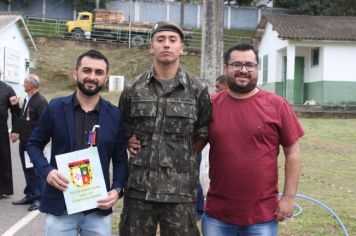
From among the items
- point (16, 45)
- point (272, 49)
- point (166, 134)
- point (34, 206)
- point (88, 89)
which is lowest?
point (34, 206)

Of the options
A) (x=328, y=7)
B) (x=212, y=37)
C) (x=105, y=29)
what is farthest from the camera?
(x=328, y=7)

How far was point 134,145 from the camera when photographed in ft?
11.9

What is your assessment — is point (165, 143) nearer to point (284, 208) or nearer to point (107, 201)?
point (107, 201)

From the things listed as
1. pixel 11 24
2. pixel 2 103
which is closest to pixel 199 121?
pixel 2 103

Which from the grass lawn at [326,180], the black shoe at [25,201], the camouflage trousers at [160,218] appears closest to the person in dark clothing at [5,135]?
the black shoe at [25,201]

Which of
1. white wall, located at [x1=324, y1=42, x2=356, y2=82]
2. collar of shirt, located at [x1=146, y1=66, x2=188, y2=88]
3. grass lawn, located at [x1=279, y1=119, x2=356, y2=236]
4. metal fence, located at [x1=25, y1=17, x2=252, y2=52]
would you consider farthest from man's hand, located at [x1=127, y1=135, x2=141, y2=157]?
metal fence, located at [x1=25, y1=17, x2=252, y2=52]

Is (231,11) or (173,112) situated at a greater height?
(231,11)

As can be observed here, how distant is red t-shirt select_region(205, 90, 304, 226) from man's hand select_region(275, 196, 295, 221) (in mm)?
39

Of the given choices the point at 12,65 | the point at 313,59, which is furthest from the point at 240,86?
the point at 313,59

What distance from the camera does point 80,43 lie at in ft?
114

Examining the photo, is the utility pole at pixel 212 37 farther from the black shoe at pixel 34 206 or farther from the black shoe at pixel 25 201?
the black shoe at pixel 25 201

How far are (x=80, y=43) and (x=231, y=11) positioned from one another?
53.5 ft

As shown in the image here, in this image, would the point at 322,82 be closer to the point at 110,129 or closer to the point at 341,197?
the point at 341,197

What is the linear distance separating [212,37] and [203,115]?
3813mm
